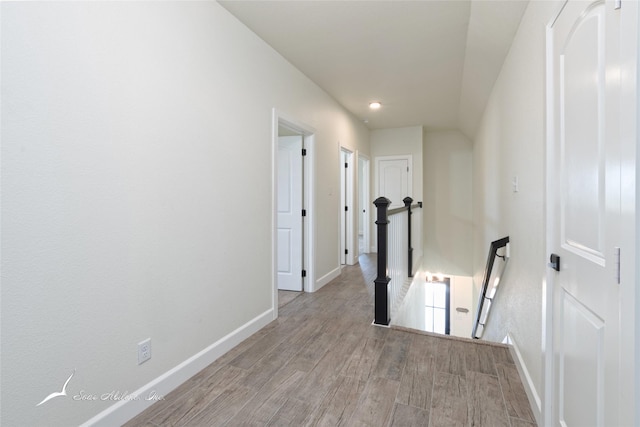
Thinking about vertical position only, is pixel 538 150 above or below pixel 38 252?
above

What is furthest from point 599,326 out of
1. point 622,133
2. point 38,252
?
point 38,252

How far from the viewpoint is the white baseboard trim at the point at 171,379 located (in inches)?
61.7

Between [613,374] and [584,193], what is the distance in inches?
22.7

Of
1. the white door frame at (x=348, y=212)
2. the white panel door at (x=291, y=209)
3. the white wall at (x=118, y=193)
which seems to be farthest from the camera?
the white door frame at (x=348, y=212)

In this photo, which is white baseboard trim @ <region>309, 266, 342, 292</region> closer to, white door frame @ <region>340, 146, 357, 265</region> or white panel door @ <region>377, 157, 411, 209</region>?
white door frame @ <region>340, 146, 357, 265</region>

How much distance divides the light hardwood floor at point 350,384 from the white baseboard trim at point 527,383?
5 cm

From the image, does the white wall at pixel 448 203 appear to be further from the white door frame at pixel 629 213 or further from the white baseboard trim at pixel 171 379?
the white door frame at pixel 629 213

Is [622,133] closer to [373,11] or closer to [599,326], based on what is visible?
[599,326]

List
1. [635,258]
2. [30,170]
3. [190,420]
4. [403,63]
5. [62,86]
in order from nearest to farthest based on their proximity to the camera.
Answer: [635,258], [30,170], [62,86], [190,420], [403,63]

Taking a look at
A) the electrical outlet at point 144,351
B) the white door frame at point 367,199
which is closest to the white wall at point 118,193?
the electrical outlet at point 144,351

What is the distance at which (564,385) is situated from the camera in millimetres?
1315

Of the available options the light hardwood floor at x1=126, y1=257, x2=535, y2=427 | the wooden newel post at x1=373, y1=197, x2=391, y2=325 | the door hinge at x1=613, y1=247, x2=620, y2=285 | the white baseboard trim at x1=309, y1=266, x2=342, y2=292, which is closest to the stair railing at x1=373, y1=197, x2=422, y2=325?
the wooden newel post at x1=373, y1=197, x2=391, y2=325

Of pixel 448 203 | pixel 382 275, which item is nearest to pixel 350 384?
pixel 382 275

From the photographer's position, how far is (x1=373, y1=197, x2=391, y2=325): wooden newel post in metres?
2.85
